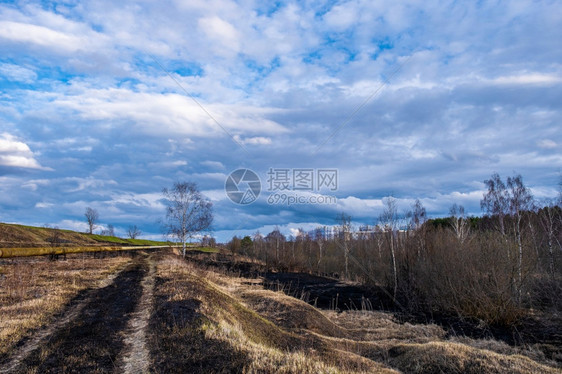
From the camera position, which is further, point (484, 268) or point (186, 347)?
point (484, 268)

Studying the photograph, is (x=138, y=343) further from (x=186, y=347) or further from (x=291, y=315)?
(x=291, y=315)

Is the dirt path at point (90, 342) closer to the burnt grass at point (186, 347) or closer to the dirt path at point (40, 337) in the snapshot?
the dirt path at point (40, 337)

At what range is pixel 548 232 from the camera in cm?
2327

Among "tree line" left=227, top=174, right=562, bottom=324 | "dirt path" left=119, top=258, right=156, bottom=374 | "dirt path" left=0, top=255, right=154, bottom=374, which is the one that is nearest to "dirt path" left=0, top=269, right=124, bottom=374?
"dirt path" left=0, top=255, right=154, bottom=374

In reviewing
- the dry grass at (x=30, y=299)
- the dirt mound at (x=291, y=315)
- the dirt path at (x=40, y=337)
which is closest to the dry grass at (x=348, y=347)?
the dirt mound at (x=291, y=315)

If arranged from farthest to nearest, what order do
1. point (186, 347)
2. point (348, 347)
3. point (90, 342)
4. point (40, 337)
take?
1. point (348, 347)
2. point (40, 337)
3. point (90, 342)
4. point (186, 347)

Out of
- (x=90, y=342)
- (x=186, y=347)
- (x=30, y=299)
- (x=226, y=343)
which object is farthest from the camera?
(x=30, y=299)

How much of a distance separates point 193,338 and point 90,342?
2191mm

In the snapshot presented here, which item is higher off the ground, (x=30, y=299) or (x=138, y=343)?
(x=30, y=299)

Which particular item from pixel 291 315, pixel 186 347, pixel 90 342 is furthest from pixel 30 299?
pixel 291 315

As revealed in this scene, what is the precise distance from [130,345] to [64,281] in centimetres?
1141

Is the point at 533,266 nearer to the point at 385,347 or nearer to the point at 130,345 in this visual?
the point at 385,347

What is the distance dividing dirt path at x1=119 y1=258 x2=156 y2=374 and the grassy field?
2 centimetres

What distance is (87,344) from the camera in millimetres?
7633
